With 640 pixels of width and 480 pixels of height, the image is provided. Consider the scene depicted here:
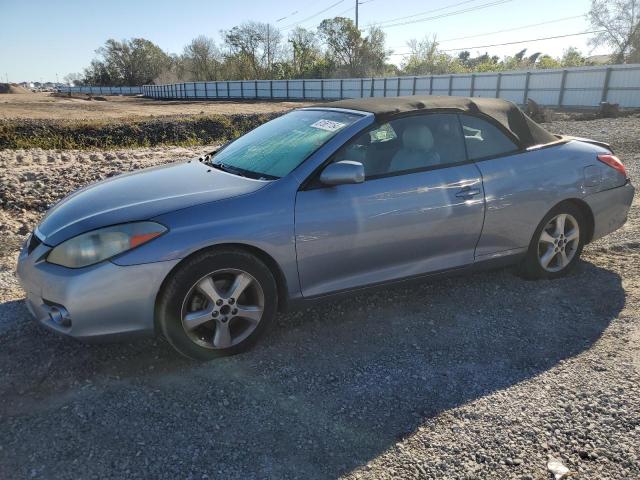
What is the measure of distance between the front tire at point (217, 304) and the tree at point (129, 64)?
107 meters

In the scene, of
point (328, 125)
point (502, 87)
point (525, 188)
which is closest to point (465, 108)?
point (525, 188)

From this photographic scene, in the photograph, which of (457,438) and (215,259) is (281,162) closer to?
(215,259)

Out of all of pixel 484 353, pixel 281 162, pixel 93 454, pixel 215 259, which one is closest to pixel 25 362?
pixel 93 454

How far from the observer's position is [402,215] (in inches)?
140

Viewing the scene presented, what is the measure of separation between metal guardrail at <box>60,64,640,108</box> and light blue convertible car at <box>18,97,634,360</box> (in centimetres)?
2653

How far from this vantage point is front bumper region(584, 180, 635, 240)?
14.4ft

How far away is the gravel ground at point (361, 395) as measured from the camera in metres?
2.39

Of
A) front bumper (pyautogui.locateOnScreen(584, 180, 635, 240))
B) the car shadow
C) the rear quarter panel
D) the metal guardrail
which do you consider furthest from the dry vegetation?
front bumper (pyautogui.locateOnScreen(584, 180, 635, 240))

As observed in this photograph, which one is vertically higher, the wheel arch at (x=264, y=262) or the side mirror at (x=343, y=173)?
the side mirror at (x=343, y=173)

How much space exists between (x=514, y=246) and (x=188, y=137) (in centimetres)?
1328

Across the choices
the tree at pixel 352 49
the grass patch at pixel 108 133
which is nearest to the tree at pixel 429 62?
the tree at pixel 352 49

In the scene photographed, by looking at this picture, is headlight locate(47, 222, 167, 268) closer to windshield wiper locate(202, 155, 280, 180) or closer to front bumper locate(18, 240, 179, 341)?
front bumper locate(18, 240, 179, 341)

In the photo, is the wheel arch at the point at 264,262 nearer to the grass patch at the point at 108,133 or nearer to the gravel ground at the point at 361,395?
the gravel ground at the point at 361,395

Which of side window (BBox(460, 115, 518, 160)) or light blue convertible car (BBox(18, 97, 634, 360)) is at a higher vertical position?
side window (BBox(460, 115, 518, 160))
